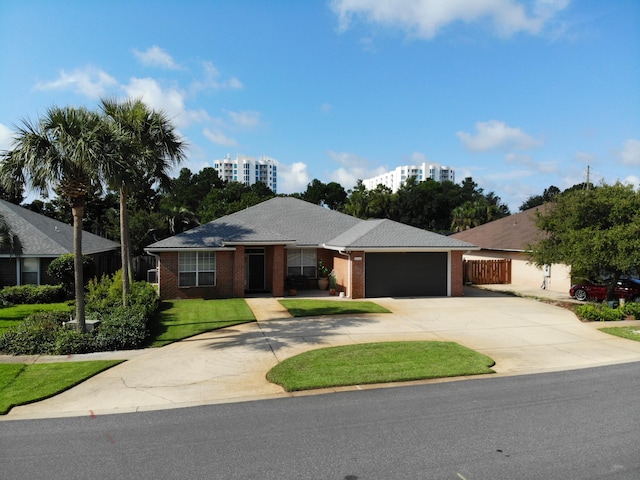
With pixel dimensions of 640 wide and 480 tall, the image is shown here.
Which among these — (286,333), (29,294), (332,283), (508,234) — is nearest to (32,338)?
(286,333)

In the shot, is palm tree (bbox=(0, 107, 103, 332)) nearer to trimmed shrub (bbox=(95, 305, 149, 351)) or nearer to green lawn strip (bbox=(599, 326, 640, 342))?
trimmed shrub (bbox=(95, 305, 149, 351))

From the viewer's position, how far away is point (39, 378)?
9.93 m

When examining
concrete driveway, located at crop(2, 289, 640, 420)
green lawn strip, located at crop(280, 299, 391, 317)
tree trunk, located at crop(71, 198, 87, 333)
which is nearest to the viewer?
concrete driveway, located at crop(2, 289, 640, 420)

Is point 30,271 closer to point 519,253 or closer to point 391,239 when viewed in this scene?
point 391,239

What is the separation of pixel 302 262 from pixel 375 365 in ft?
51.1

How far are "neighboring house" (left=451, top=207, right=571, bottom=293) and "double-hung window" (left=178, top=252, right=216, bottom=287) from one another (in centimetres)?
1618

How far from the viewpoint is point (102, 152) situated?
12688 millimetres

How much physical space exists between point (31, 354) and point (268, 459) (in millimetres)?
9203

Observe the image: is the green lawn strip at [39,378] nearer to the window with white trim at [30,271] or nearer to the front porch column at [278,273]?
the front porch column at [278,273]

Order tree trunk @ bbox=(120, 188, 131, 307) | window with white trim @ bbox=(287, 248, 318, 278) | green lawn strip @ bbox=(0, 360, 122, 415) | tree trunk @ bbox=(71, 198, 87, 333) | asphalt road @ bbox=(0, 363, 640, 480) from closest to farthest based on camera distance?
1. asphalt road @ bbox=(0, 363, 640, 480)
2. green lawn strip @ bbox=(0, 360, 122, 415)
3. tree trunk @ bbox=(71, 198, 87, 333)
4. tree trunk @ bbox=(120, 188, 131, 307)
5. window with white trim @ bbox=(287, 248, 318, 278)

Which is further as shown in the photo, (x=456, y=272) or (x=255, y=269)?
(x=255, y=269)

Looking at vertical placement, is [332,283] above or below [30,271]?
below

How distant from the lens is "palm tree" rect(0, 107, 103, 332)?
39.9 feet

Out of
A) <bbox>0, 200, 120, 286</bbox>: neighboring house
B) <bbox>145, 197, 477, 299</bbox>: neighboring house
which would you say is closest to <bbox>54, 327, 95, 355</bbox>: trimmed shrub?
<bbox>145, 197, 477, 299</bbox>: neighboring house
